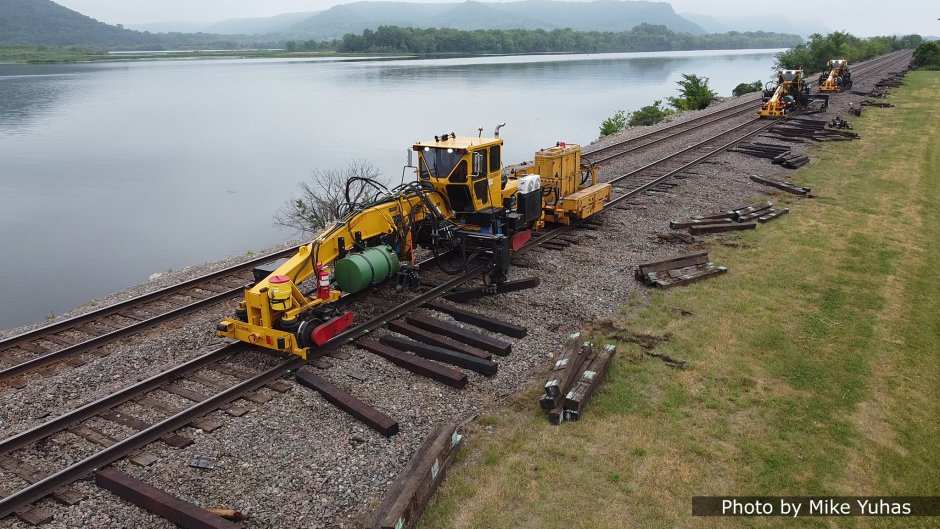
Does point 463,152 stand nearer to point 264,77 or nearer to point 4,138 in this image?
point 4,138

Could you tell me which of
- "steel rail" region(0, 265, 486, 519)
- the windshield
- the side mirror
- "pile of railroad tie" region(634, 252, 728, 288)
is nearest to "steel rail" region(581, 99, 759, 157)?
"pile of railroad tie" region(634, 252, 728, 288)

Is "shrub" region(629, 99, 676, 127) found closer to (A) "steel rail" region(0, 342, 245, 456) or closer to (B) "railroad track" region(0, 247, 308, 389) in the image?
(B) "railroad track" region(0, 247, 308, 389)

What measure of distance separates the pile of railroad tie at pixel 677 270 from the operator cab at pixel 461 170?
3578 mm

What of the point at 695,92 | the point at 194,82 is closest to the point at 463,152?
the point at 695,92

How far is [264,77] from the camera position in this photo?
97.8 metres

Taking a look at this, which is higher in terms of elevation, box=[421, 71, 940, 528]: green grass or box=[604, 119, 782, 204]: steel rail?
box=[604, 119, 782, 204]: steel rail

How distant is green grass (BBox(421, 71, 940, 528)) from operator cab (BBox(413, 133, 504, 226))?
3.66 meters

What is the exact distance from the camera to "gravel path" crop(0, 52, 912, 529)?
6949 mm

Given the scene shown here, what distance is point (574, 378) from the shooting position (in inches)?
364

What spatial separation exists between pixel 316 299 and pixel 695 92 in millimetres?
49710

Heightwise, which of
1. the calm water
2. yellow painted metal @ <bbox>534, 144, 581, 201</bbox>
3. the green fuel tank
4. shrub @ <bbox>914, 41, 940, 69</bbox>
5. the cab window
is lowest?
the calm water

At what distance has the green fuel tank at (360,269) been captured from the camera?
10.6m

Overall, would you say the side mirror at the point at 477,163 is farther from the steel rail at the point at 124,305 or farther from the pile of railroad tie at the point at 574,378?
the steel rail at the point at 124,305

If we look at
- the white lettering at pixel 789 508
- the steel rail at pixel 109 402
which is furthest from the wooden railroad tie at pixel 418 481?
the steel rail at pixel 109 402
